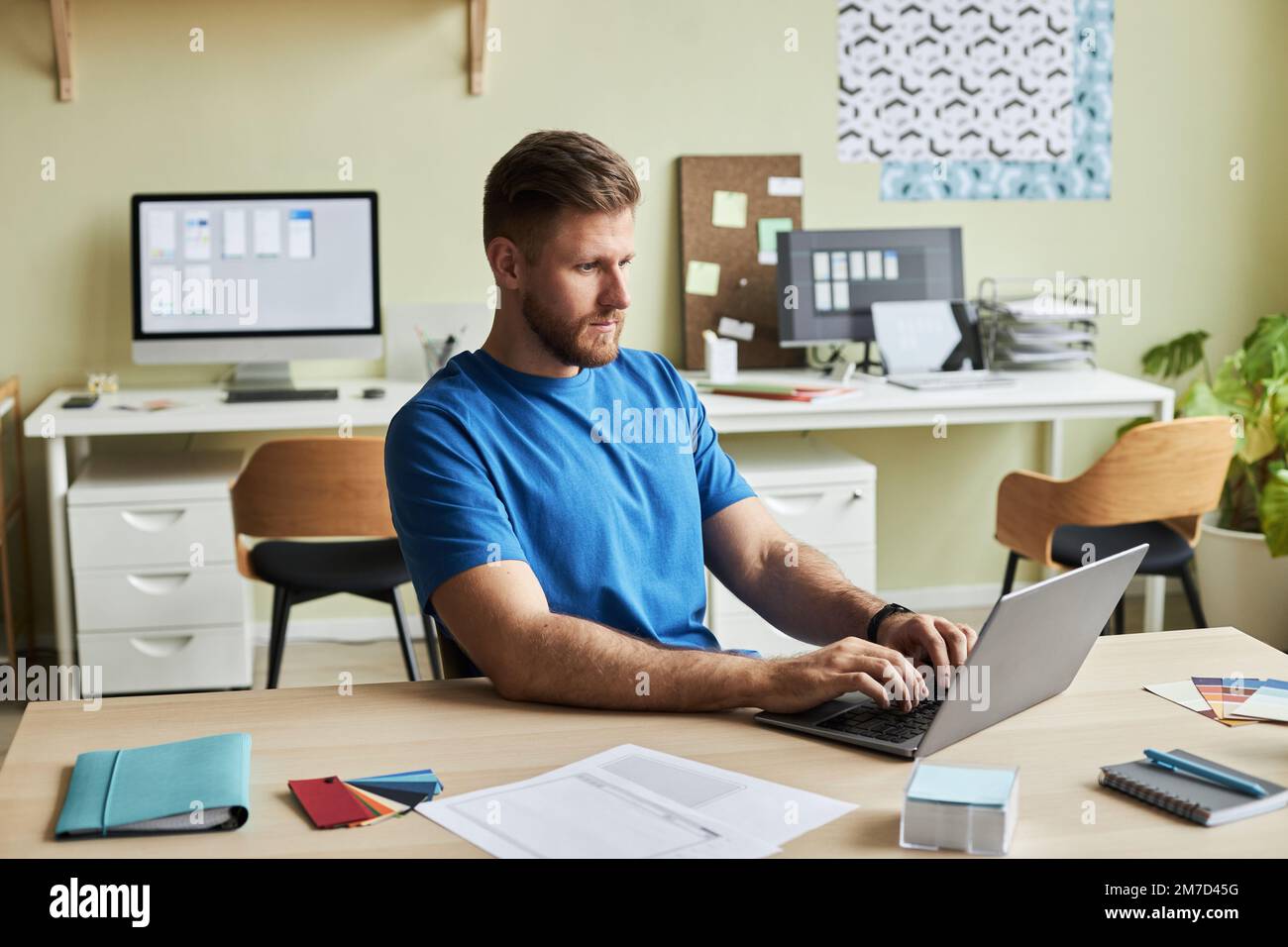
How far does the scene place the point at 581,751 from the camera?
1307mm

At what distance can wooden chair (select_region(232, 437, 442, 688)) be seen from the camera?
2861mm

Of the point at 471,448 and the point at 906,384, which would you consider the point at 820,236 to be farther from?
the point at 471,448

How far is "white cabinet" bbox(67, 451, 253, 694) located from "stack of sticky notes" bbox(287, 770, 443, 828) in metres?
2.12

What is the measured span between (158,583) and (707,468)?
6.07 ft

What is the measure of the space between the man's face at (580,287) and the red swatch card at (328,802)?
2.20ft

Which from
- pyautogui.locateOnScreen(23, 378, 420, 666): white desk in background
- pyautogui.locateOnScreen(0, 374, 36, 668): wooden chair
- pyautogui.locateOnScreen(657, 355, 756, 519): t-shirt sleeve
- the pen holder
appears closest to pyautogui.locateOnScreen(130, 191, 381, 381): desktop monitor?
pyautogui.locateOnScreen(23, 378, 420, 666): white desk in background

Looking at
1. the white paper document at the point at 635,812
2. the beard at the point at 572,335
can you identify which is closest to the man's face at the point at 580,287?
the beard at the point at 572,335

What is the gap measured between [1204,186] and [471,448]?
10.7 ft

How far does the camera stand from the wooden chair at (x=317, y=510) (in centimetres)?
286

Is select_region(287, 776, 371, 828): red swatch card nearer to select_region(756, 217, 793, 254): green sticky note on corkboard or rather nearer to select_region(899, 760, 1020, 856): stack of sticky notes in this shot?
select_region(899, 760, 1020, 856): stack of sticky notes

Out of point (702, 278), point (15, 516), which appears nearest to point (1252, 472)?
point (702, 278)

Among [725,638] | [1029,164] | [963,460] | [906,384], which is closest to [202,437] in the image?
[725,638]

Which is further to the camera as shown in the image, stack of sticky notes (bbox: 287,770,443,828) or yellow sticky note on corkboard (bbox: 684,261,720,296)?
yellow sticky note on corkboard (bbox: 684,261,720,296)

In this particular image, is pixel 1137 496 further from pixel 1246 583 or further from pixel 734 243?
pixel 734 243
